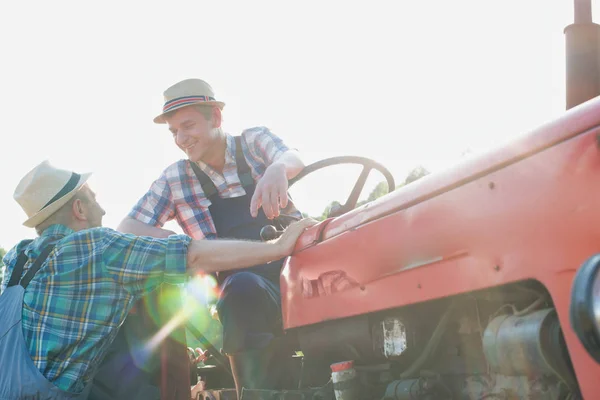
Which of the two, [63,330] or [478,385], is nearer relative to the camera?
[478,385]

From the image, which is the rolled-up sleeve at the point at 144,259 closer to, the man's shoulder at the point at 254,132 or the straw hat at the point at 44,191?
the straw hat at the point at 44,191

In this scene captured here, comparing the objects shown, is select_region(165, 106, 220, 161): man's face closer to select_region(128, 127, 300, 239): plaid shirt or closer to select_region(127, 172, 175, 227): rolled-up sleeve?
select_region(128, 127, 300, 239): plaid shirt

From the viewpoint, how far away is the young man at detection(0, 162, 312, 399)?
121 inches

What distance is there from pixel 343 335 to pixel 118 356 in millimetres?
1314

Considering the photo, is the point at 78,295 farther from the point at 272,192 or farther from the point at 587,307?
the point at 587,307

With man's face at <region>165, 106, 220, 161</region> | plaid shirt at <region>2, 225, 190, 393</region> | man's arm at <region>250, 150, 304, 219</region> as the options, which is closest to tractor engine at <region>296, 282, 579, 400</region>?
man's arm at <region>250, 150, 304, 219</region>

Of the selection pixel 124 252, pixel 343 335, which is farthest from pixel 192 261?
pixel 343 335

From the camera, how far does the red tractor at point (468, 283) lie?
5.42 feet

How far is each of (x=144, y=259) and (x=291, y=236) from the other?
27.9 inches

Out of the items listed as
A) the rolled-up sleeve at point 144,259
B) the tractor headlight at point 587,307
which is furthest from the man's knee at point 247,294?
the tractor headlight at point 587,307

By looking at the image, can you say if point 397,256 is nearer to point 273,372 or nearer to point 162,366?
point 273,372

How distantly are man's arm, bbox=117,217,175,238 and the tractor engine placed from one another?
152 centimetres

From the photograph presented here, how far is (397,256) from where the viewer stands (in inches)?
86.7

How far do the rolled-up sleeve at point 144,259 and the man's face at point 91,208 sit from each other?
0.43 metres
